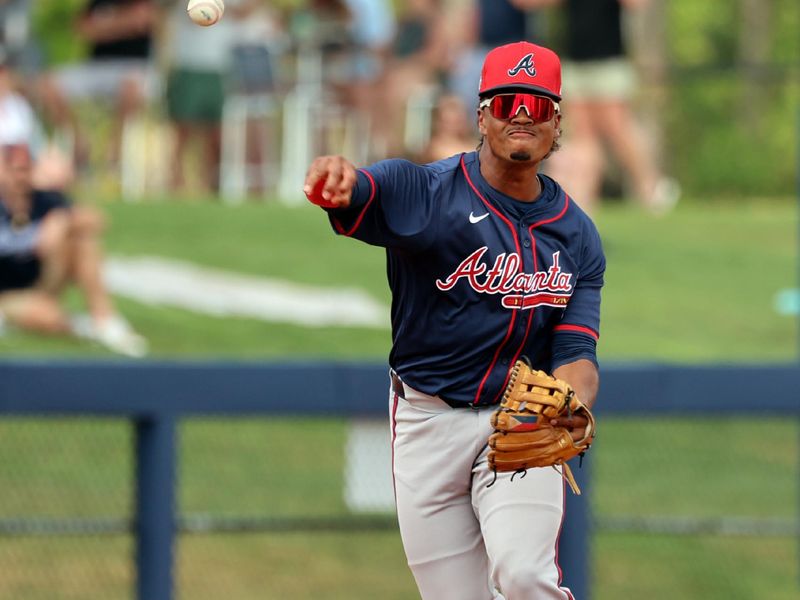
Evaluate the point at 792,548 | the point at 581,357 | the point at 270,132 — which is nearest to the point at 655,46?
the point at 270,132

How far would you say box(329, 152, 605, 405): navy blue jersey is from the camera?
4.05 metres

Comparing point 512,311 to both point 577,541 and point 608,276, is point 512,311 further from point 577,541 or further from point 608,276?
point 608,276

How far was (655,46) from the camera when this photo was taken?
17.1 m

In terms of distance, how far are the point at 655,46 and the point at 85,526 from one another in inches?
448

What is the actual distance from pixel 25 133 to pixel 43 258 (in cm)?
136

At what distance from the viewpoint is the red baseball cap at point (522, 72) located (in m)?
3.97

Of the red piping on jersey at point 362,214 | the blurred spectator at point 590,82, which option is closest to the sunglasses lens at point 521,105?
the red piping on jersey at point 362,214

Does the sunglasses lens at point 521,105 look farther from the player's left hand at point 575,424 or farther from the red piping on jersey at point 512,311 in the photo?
the player's left hand at point 575,424

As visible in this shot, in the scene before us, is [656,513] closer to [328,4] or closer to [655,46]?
[328,4]

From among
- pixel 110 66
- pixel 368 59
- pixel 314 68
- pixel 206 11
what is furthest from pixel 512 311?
pixel 314 68

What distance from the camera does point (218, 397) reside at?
271 inches

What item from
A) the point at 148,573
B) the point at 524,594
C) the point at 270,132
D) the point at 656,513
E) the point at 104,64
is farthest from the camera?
the point at 270,132

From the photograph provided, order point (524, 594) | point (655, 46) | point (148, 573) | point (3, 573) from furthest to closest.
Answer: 1. point (655, 46)
2. point (3, 573)
3. point (148, 573)
4. point (524, 594)

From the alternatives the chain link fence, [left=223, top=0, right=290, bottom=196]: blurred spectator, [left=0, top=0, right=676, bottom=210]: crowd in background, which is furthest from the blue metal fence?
[left=223, top=0, right=290, bottom=196]: blurred spectator
